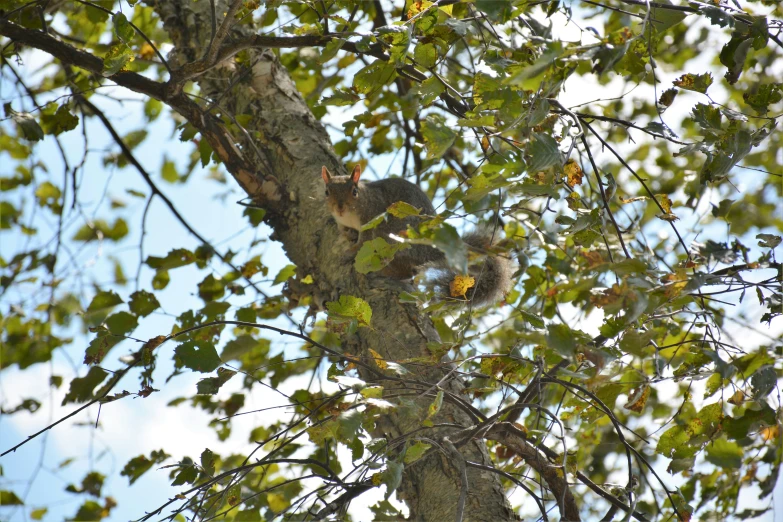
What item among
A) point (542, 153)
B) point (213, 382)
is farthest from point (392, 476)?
point (542, 153)

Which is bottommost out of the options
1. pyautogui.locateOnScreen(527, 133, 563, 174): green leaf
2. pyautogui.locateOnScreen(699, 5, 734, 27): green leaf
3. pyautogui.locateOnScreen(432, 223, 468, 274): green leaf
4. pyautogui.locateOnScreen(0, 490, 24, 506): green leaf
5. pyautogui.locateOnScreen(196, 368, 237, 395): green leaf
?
pyautogui.locateOnScreen(432, 223, 468, 274): green leaf

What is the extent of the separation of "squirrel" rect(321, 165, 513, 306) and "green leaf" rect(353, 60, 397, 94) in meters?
0.84

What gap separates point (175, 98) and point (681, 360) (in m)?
1.81

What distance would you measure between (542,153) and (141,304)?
1986 mm

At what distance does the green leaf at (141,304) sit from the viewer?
8.75 ft

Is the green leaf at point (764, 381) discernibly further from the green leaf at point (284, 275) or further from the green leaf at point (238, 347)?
the green leaf at point (284, 275)

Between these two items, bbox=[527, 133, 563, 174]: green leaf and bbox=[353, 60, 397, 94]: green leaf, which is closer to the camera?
bbox=[527, 133, 563, 174]: green leaf

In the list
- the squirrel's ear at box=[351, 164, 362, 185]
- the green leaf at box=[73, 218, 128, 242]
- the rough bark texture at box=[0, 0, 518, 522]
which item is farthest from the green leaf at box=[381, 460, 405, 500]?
the green leaf at box=[73, 218, 128, 242]

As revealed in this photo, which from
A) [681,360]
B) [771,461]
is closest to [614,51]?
[681,360]

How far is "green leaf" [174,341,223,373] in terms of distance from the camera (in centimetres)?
161

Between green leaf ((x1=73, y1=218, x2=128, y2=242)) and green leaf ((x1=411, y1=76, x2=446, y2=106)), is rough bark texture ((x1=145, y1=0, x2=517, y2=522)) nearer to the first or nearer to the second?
green leaf ((x1=411, y1=76, x2=446, y2=106))

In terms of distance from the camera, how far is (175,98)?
2.26 meters

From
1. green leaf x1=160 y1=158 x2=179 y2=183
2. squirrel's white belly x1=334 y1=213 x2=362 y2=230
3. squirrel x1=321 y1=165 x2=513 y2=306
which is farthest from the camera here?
green leaf x1=160 y1=158 x2=179 y2=183

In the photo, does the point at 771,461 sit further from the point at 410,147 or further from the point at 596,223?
the point at 410,147
